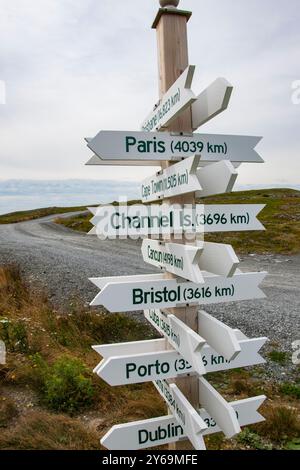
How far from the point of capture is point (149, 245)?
11.4ft

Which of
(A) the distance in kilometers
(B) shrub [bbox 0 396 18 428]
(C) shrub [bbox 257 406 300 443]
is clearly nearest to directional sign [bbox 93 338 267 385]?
(A) the distance in kilometers

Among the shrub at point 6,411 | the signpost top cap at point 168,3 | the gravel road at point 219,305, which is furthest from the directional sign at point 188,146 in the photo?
the gravel road at point 219,305

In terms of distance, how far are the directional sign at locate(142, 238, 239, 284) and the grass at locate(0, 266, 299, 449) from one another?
2615 mm

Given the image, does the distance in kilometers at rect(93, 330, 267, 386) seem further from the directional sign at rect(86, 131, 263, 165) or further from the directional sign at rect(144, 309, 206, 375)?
the directional sign at rect(86, 131, 263, 165)

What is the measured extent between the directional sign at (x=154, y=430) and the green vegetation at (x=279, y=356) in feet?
11.9

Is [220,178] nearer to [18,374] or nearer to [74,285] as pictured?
[18,374]

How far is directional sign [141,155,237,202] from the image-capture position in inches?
96.8

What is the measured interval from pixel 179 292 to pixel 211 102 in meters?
1.43

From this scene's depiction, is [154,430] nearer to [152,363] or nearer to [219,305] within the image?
[152,363]

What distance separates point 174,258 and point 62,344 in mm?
4548

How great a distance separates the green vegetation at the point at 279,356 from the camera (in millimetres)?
6523

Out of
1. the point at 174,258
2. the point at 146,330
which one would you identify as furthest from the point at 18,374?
the point at 174,258

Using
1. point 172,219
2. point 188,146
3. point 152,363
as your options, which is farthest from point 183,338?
point 188,146

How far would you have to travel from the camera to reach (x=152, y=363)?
298 cm
